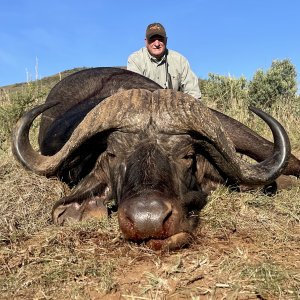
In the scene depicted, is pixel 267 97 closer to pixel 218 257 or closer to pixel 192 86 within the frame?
pixel 192 86

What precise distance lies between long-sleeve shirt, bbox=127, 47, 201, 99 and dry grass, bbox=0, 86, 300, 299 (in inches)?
152

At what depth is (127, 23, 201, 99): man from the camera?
24.8 ft

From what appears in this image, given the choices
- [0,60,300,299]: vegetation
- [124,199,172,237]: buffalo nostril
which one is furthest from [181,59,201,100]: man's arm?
[124,199,172,237]: buffalo nostril

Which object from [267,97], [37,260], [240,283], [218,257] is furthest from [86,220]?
[267,97]

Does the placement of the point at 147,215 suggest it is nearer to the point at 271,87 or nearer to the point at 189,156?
the point at 189,156

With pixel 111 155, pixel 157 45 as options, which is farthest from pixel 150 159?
pixel 157 45

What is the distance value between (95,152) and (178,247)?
155cm

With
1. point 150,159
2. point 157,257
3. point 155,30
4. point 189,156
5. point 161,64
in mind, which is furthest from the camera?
point 161,64

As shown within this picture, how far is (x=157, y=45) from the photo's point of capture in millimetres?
7551

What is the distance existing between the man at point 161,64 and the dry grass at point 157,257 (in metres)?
3.86

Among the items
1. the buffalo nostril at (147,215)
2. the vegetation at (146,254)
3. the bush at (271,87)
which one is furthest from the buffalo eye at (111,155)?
the bush at (271,87)

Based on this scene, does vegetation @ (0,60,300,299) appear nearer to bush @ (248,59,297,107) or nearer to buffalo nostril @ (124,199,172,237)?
buffalo nostril @ (124,199,172,237)

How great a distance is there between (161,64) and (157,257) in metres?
5.29

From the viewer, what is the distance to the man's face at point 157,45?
7541mm
